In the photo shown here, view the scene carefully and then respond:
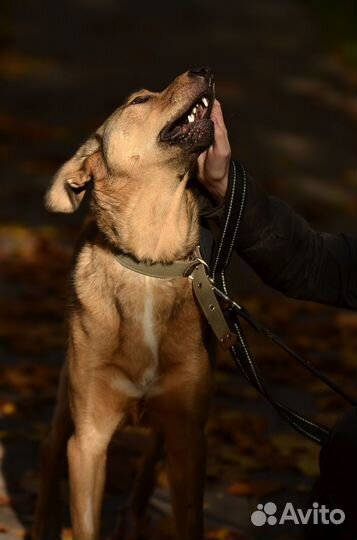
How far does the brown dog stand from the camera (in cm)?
434

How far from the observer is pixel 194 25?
1539cm

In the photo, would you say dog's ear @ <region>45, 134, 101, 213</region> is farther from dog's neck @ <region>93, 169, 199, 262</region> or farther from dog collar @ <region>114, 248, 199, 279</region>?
dog collar @ <region>114, 248, 199, 279</region>

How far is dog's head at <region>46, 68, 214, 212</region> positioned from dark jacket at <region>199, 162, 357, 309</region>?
27 centimetres

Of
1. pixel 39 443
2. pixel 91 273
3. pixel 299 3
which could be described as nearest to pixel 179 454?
pixel 91 273

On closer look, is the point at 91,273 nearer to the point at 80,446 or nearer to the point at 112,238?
the point at 112,238

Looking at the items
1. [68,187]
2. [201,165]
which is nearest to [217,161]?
[201,165]

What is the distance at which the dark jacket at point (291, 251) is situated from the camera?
14.3 feet

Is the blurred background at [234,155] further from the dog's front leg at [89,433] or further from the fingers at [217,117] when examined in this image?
the fingers at [217,117]

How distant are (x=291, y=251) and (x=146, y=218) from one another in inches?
22.1

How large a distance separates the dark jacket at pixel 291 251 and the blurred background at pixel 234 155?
1.10 meters

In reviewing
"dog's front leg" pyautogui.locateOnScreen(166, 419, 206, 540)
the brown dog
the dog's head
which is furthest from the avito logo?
the dog's head

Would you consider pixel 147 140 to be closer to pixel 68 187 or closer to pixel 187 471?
pixel 68 187

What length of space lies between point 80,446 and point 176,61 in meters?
9.76

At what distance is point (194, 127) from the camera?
4199mm
